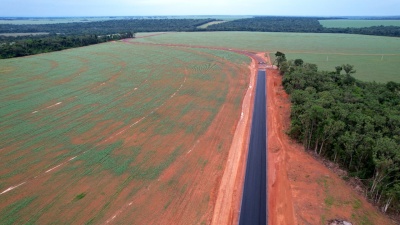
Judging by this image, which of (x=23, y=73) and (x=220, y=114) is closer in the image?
(x=220, y=114)

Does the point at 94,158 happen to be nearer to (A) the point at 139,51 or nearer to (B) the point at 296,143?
(B) the point at 296,143

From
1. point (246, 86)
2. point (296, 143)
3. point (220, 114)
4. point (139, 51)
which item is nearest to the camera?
point (296, 143)

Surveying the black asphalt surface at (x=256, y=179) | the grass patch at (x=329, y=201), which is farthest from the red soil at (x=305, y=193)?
the black asphalt surface at (x=256, y=179)

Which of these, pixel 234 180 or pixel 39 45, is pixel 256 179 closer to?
pixel 234 180

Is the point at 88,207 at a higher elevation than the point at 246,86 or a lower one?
lower

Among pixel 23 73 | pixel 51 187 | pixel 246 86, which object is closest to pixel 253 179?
pixel 51 187

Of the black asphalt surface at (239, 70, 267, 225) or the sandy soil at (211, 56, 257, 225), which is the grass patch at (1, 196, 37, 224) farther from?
the black asphalt surface at (239, 70, 267, 225)

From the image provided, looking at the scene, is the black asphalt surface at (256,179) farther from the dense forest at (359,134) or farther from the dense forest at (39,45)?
the dense forest at (39,45)

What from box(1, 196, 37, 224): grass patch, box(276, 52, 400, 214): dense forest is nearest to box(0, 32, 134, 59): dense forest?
box(1, 196, 37, 224): grass patch
